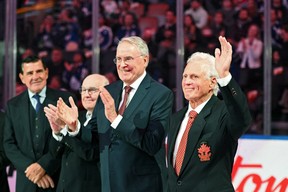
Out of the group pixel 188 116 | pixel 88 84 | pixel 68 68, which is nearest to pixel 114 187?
pixel 188 116

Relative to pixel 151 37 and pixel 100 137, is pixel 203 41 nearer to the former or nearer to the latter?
pixel 151 37

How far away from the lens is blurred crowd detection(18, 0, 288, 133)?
8.47 meters

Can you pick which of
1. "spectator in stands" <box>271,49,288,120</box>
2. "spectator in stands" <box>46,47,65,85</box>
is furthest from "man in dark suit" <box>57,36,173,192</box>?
"spectator in stands" <box>46,47,65,85</box>

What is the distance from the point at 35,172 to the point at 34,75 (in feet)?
2.53

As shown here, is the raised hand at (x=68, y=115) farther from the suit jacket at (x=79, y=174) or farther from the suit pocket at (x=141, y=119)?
the suit jacket at (x=79, y=174)

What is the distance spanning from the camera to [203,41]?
8852 mm

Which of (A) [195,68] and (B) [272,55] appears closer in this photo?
(A) [195,68]

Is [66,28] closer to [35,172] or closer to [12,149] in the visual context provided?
[12,149]

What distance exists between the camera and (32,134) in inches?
210

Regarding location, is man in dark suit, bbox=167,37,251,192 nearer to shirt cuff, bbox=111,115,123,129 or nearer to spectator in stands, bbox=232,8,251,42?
shirt cuff, bbox=111,115,123,129

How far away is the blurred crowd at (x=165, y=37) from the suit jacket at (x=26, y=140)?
11.7ft

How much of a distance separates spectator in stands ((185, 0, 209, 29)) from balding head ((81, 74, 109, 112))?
3.85 meters

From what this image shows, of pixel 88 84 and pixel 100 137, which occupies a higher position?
pixel 88 84

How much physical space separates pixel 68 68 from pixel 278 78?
9.19 ft
